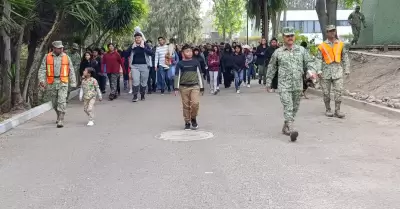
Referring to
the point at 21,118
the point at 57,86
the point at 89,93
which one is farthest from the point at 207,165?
the point at 21,118

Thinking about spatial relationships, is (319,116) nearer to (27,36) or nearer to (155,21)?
(27,36)

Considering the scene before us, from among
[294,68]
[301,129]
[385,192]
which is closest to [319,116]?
[301,129]

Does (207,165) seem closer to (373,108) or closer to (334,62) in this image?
(334,62)

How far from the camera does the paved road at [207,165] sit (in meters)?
5.80

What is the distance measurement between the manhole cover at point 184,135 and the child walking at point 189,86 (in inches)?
14.8

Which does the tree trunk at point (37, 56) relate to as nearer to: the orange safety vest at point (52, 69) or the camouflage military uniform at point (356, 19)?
the orange safety vest at point (52, 69)

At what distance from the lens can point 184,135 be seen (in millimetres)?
10000

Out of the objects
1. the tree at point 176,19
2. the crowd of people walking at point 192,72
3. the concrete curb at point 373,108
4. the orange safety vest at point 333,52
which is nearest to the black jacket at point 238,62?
the crowd of people walking at point 192,72

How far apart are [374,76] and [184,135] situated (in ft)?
27.0

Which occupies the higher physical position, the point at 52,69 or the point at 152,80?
the point at 52,69

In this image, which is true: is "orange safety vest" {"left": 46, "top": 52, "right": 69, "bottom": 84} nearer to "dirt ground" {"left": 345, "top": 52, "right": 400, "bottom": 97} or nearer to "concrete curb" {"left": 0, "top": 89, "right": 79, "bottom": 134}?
"concrete curb" {"left": 0, "top": 89, "right": 79, "bottom": 134}

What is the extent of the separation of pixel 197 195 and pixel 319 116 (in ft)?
22.4

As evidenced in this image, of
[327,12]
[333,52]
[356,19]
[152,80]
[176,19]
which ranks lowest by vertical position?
[152,80]

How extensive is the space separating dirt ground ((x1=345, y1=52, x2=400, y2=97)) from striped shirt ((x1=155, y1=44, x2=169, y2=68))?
5.69 meters
